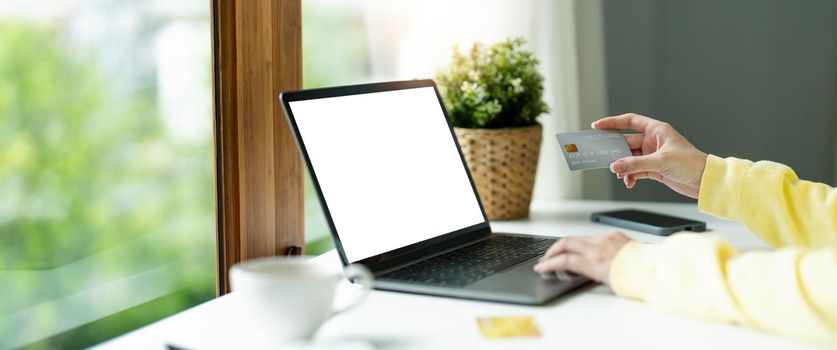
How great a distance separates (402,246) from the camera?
1.17m

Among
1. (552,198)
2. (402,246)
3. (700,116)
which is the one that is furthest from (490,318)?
(700,116)

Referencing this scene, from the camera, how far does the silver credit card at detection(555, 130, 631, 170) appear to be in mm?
1288

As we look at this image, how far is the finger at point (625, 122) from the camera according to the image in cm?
140

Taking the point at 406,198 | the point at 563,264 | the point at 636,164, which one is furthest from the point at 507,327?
the point at 636,164

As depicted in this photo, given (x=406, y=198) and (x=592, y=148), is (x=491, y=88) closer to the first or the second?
(x=592, y=148)

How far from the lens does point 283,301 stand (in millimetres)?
775

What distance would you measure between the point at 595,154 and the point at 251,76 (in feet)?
1.70

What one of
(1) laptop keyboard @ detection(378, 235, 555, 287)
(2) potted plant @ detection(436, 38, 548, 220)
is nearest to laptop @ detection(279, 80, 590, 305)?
(1) laptop keyboard @ detection(378, 235, 555, 287)

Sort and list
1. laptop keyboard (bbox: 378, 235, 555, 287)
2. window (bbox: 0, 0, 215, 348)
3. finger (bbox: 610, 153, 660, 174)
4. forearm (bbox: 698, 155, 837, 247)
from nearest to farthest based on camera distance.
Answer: window (bbox: 0, 0, 215, 348) → laptop keyboard (bbox: 378, 235, 555, 287) → forearm (bbox: 698, 155, 837, 247) → finger (bbox: 610, 153, 660, 174)

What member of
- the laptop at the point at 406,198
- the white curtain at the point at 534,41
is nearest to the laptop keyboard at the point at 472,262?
the laptop at the point at 406,198

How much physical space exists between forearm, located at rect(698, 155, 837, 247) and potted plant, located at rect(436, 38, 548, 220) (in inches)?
15.9

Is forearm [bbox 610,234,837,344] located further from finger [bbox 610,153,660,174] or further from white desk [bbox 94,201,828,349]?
finger [bbox 610,153,660,174]

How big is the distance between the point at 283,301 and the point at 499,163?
2.82 ft

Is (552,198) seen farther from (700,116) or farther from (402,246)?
(402,246)
